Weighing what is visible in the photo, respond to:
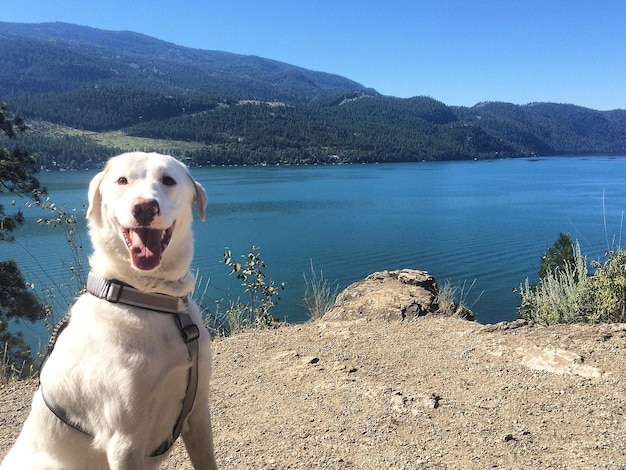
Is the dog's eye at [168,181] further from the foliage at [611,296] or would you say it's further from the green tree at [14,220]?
the green tree at [14,220]

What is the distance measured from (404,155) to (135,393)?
151 m

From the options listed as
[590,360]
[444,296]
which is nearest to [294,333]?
[444,296]

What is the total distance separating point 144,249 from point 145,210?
0.17 meters

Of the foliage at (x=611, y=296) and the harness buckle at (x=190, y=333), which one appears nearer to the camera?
the harness buckle at (x=190, y=333)

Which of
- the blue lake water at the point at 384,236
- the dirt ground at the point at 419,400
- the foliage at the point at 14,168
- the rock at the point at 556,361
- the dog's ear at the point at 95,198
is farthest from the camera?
the blue lake water at the point at 384,236

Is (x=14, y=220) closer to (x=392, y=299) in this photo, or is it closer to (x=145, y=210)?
(x=392, y=299)

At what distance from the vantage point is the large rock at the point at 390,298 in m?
5.44

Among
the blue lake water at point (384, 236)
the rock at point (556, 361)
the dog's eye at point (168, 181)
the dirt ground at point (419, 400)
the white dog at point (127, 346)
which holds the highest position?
the dog's eye at point (168, 181)

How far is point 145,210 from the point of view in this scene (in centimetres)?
173

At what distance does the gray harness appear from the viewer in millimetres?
1858

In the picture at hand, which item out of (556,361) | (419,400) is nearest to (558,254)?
(556,361)

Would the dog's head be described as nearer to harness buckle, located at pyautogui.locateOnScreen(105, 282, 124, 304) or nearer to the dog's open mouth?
the dog's open mouth

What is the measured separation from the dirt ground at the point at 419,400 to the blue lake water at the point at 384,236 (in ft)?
9.99

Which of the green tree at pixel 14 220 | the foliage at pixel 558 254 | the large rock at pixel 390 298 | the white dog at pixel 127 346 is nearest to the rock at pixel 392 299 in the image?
the large rock at pixel 390 298
